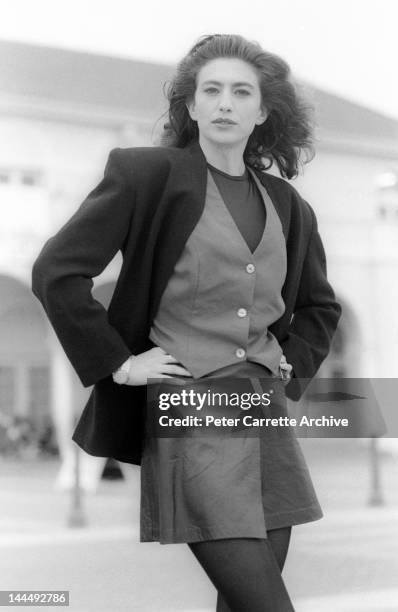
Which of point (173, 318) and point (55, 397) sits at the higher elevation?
point (173, 318)

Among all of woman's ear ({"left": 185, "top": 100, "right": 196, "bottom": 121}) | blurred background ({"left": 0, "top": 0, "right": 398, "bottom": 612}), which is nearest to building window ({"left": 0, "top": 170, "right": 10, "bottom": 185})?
blurred background ({"left": 0, "top": 0, "right": 398, "bottom": 612})

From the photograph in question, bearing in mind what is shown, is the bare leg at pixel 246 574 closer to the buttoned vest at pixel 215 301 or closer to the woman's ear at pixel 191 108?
the buttoned vest at pixel 215 301

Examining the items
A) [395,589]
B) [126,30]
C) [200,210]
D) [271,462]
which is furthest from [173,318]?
[395,589]

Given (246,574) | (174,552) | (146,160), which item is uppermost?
(146,160)

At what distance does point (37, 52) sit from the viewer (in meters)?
2.74

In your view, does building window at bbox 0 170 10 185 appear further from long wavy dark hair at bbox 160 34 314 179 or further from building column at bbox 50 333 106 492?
long wavy dark hair at bbox 160 34 314 179

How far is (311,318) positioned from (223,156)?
0.44m

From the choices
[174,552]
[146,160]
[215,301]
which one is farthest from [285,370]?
[174,552]

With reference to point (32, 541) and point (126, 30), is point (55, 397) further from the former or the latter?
point (126, 30)

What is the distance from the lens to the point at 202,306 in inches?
74.2

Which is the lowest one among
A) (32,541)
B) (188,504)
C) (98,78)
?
(32,541)

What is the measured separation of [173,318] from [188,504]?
0.37m

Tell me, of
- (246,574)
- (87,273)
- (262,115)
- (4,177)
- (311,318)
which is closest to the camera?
(246,574)

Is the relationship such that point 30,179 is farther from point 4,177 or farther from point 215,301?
point 215,301
